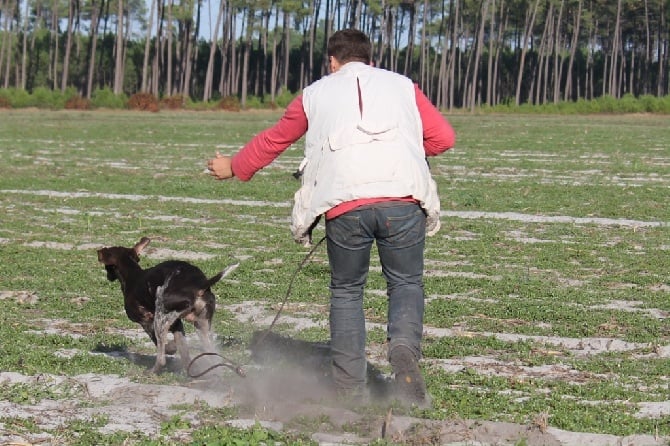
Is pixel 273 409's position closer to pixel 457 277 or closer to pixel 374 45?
pixel 457 277

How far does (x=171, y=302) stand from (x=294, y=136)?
4.22ft

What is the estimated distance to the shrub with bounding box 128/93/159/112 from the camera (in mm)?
67438

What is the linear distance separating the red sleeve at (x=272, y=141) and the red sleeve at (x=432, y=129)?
27.2 inches

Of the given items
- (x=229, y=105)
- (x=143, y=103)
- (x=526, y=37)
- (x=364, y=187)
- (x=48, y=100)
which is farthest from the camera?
(x=526, y=37)

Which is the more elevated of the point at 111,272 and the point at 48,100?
the point at 48,100

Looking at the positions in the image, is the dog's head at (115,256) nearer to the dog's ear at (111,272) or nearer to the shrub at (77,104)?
the dog's ear at (111,272)

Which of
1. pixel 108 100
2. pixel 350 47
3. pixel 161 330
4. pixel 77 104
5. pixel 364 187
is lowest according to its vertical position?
pixel 161 330

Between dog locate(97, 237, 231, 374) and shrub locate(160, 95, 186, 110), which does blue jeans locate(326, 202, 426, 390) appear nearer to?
dog locate(97, 237, 231, 374)

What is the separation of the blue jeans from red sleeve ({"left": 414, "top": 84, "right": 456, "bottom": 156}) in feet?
1.54

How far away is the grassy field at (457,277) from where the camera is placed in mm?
6604

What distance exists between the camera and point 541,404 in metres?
6.11

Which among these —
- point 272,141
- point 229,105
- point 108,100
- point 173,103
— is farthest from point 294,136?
point 229,105

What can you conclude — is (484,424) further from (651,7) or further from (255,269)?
Result: (651,7)

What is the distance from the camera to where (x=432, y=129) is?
6500mm
